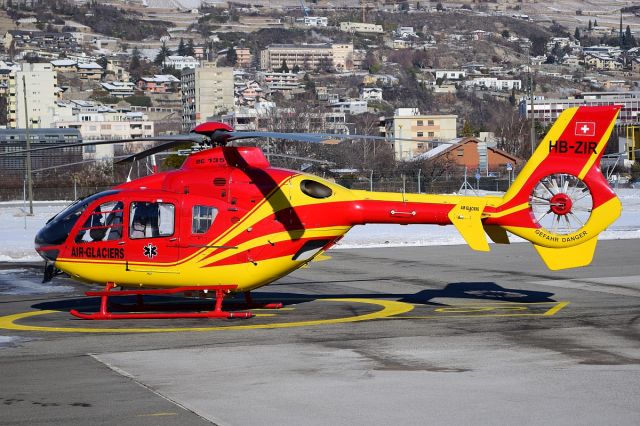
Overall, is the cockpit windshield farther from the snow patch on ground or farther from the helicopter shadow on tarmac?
the snow patch on ground

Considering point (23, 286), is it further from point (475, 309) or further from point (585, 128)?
point (585, 128)

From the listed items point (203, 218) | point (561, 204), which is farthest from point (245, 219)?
point (561, 204)

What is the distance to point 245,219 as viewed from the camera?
63.9 feet

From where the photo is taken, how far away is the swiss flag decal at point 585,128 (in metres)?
19.6

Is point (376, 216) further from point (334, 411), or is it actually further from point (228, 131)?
point (334, 411)

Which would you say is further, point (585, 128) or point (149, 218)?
point (585, 128)

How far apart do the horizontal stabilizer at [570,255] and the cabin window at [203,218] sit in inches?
222

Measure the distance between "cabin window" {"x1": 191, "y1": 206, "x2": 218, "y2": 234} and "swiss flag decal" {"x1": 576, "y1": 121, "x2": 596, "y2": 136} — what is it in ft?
20.5

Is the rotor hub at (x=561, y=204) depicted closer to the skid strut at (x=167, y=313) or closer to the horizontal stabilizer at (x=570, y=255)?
the horizontal stabilizer at (x=570, y=255)

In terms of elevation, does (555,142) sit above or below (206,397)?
Answer: above

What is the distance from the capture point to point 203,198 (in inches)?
766

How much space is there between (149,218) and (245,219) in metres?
1.59

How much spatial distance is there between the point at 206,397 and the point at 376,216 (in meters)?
7.67

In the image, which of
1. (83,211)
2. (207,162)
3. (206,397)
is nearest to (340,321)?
(207,162)
